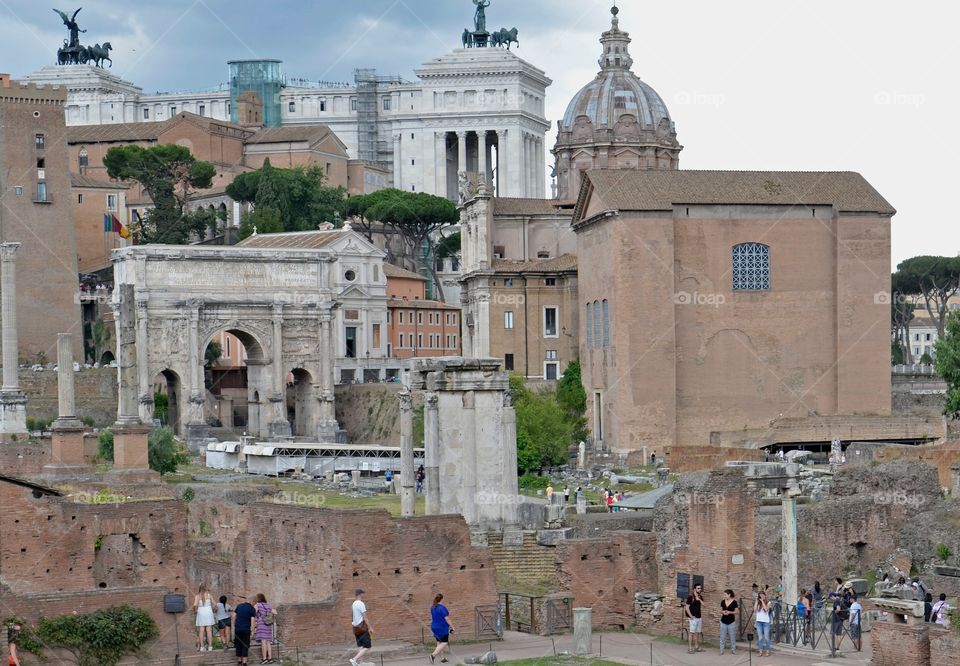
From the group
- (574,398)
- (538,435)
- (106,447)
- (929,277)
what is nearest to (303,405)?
(574,398)

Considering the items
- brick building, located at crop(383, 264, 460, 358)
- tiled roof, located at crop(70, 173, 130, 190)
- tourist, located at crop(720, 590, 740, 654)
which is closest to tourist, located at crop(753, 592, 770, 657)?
tourist, located at crop(720, 590, 740, 654)

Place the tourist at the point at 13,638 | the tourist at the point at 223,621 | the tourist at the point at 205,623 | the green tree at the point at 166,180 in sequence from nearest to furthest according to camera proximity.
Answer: the tourist at the point at 13,638 < the tourist at the point at 205,623 < the tourist at the point at 223,621 < the green tree at the point at 166,180

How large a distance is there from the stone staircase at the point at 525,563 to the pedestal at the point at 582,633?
13.5ft

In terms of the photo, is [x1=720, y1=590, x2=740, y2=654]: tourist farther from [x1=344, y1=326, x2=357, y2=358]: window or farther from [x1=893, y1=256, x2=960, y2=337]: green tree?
[x1=893, y1=256, x2=960, y2=337]: green tree

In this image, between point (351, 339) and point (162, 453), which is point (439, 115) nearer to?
point (351, 339)

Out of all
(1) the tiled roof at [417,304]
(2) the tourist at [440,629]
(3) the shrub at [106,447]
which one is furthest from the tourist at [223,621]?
(1) the tiled roof at [417,304]

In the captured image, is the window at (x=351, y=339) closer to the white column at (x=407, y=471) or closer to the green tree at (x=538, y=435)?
the green tree at (x=538, y=435)

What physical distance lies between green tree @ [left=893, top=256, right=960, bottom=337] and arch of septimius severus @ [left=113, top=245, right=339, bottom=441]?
3741cm

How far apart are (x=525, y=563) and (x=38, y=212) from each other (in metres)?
61.8

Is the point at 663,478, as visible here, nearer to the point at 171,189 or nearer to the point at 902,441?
the point at 902,441

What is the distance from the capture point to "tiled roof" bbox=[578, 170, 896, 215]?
62.8m

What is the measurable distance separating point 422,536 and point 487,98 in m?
104

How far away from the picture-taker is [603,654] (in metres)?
22.4

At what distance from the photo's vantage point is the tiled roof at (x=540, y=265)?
239ft
